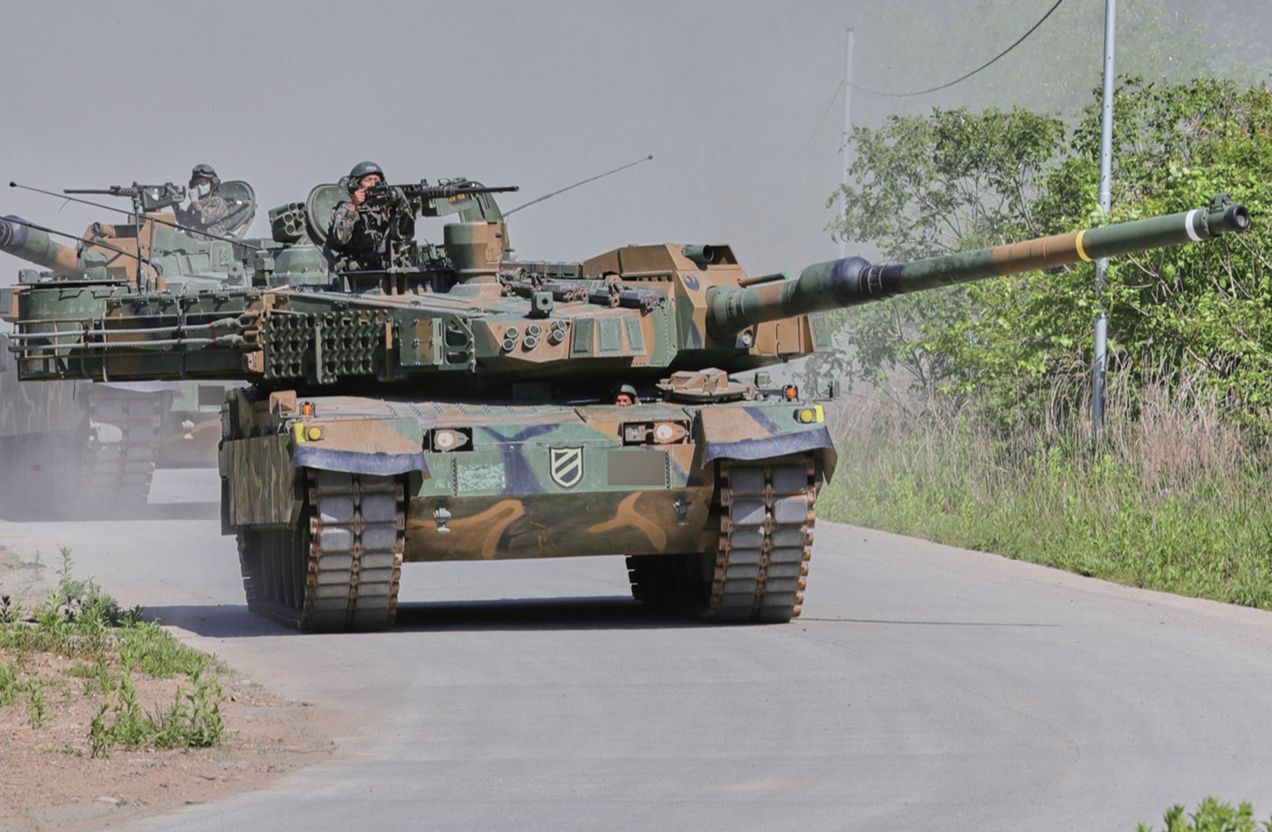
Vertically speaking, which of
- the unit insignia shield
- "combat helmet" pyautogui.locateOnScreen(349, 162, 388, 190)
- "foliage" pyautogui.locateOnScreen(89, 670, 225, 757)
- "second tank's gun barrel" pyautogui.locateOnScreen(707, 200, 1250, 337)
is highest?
"combat helmet" pyautogui.locateOnScreen(349, 162, 388, 190)

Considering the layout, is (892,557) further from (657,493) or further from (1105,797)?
(1105,797)

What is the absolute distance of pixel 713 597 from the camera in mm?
14828

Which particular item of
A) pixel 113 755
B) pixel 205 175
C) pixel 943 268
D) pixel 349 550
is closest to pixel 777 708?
pixel 113 755

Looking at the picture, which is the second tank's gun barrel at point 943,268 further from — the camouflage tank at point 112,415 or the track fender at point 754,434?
the camouflage tank at point 112,415

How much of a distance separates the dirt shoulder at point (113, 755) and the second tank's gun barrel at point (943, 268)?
442 cm

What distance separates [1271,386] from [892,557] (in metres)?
3.55

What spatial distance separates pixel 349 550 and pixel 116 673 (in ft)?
7.54

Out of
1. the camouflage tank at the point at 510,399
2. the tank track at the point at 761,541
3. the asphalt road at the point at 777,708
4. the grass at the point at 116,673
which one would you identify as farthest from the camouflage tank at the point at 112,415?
the grass at the point at 116,673

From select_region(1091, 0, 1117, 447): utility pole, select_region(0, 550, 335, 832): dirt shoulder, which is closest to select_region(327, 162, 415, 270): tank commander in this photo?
select_region(0, 550, 335, 832): dirt shoulder

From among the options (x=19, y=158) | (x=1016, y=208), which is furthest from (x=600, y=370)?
(x=19, y=158)

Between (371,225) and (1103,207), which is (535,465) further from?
(1103,207)

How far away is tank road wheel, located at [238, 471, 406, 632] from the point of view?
13.8 metres

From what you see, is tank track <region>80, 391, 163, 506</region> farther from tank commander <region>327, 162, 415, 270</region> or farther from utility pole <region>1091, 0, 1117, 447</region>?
tank commander <region>327, 162, 415, 270</region>

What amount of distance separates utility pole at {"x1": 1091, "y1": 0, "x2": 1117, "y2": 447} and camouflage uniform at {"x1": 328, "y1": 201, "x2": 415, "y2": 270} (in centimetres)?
811
